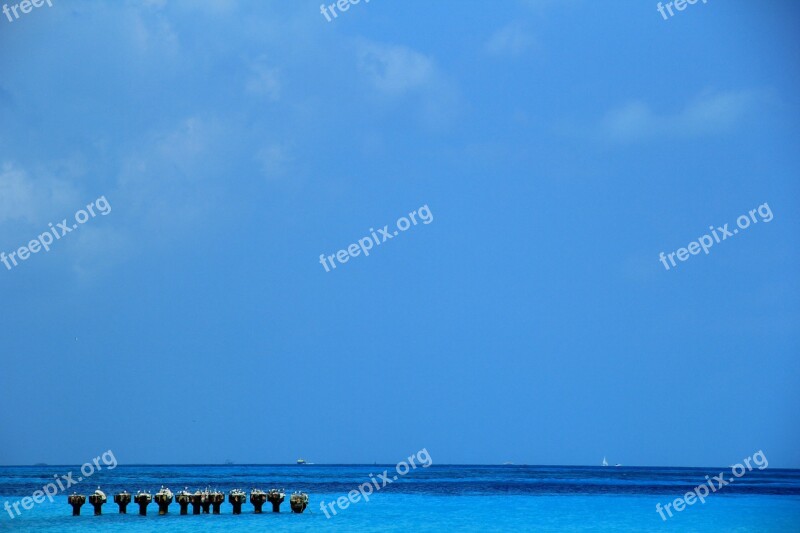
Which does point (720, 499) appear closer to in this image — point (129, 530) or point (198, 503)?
point (198, 503)

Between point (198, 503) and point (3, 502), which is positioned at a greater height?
point (3, 502)

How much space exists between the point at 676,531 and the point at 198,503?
31235mm

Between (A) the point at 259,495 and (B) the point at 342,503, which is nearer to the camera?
(A) the point at 259,495

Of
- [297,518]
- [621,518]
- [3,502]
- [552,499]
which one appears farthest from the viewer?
[552,499]

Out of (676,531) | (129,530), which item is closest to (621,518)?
(676,531)

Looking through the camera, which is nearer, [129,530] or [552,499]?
[129,530]

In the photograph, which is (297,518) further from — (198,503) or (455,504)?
(455,504)

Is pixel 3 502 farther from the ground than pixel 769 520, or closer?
farther from the ground

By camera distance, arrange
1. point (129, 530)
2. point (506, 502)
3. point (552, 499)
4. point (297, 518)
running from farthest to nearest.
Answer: point (552, 499), point (506, 502), point (297, 518), point (129, 530)

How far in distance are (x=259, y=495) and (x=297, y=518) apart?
14.8ft

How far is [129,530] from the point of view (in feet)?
171

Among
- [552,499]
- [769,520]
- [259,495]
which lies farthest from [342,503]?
[769,520]

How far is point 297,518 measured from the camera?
59.2 meters

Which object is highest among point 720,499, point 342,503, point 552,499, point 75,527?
point 75,527
